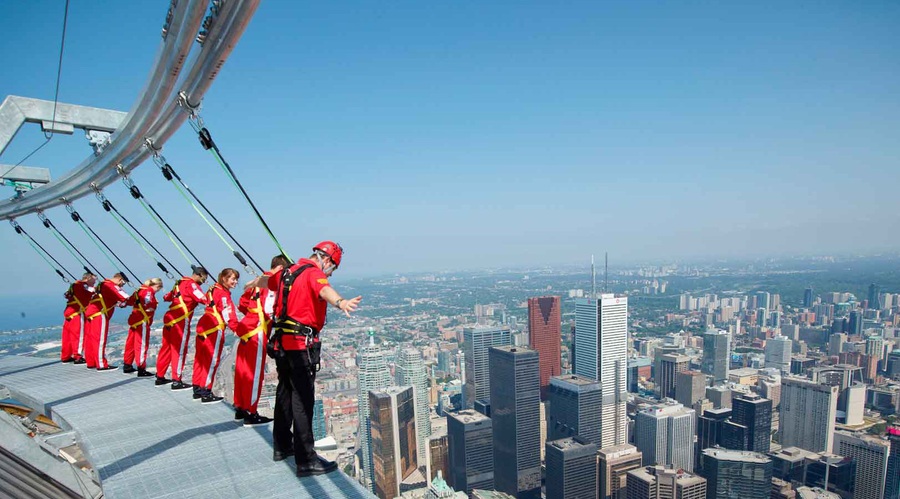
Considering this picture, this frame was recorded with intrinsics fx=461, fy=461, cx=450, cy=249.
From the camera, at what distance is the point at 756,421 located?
100 feet

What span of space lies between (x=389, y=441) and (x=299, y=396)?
90.1 feet

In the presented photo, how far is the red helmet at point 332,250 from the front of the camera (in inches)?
95.3

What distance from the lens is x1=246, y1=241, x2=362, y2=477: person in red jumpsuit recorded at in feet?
7.63

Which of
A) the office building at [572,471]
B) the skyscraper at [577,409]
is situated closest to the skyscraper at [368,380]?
the office building at [572,471]

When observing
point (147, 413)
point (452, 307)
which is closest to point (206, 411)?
point (147, 413)

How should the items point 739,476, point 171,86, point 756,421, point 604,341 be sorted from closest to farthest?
point 171,86 → point 739,476 → point 756,421 → point 604,341

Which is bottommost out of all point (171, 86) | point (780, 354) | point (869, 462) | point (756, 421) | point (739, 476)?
point (869, 462)

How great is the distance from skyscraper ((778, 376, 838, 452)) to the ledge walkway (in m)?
38.5

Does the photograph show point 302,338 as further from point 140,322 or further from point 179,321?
point 140,322

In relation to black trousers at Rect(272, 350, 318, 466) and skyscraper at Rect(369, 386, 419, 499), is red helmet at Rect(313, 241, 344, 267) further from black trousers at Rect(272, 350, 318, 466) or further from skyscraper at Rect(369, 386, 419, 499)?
skyscraper at Rect(369, 386, 419, 499)

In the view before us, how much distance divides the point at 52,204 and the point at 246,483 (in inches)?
171

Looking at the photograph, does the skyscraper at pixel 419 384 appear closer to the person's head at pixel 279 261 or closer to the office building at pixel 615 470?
the office building at pixel 615 470

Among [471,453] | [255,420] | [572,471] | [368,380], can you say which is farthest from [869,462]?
[255,420]

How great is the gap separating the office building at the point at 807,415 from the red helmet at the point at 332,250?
38678 millimetres
